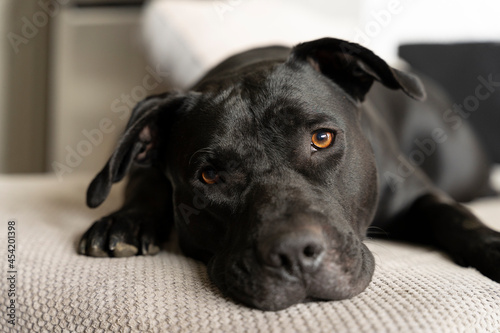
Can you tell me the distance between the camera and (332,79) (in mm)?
1764

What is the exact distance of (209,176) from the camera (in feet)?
4.95

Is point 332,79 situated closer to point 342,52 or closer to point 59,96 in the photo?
point 342,52

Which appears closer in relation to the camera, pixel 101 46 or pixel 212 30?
pixel 212 30

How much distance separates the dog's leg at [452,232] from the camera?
1.54 m

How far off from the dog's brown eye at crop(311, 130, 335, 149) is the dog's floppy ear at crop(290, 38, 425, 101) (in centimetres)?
32

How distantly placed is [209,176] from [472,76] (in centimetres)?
248

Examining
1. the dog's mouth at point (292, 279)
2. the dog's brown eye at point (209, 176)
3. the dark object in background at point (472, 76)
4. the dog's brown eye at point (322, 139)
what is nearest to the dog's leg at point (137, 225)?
the dog's brown eye at point (209, 176)

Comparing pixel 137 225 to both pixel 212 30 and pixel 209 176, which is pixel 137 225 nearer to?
pixel 209 176

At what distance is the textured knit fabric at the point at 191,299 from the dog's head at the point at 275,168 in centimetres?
6

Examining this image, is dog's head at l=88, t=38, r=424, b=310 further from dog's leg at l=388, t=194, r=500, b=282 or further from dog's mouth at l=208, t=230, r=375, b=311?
dog's leg at l=388, t=194, r=500, b=282

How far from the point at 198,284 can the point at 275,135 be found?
0.44 metres

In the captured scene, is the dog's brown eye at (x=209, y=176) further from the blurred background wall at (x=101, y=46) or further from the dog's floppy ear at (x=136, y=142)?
the blurred background wall at (x=101, y=46)

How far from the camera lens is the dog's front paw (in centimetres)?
160

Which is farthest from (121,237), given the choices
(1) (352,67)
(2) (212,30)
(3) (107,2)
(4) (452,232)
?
(3) (107,2)
